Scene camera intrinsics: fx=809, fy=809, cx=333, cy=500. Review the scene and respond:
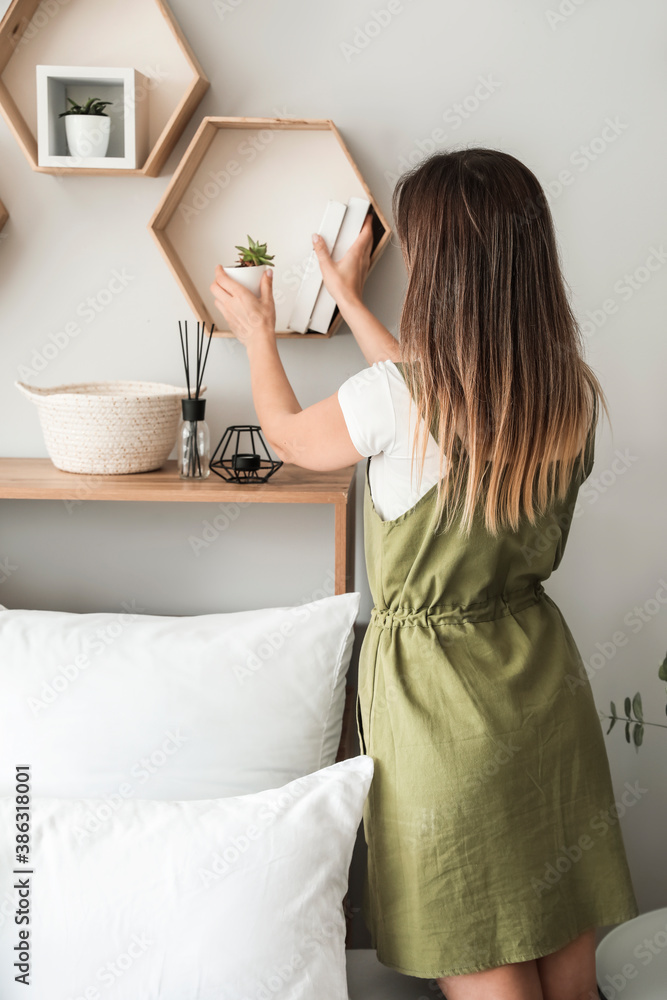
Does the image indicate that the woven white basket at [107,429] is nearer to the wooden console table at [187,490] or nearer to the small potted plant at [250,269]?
the wooden console table at [187,490]

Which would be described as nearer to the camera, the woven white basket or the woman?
the woman

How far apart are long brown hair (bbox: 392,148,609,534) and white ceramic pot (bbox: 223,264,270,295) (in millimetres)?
361

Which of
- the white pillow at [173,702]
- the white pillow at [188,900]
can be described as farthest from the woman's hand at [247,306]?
the white pillow at [188,900]

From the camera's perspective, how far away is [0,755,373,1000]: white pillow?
97 cm

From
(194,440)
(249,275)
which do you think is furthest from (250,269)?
(194,440)

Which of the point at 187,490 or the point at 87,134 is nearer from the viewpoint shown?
the point at 187,490

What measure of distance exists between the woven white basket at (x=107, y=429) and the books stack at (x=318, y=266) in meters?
0.26

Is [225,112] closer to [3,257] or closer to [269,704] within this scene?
[3,257]

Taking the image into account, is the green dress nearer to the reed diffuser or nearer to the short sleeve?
the short sleeve

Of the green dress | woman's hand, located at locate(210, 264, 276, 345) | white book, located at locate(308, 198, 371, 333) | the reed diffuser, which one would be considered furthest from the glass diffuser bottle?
the green dress

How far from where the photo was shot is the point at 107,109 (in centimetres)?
148

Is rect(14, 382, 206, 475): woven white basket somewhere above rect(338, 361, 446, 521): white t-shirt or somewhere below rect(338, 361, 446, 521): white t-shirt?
below

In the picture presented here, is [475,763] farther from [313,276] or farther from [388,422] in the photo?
[313,276]

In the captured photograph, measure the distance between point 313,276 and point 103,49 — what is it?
0.57 m
